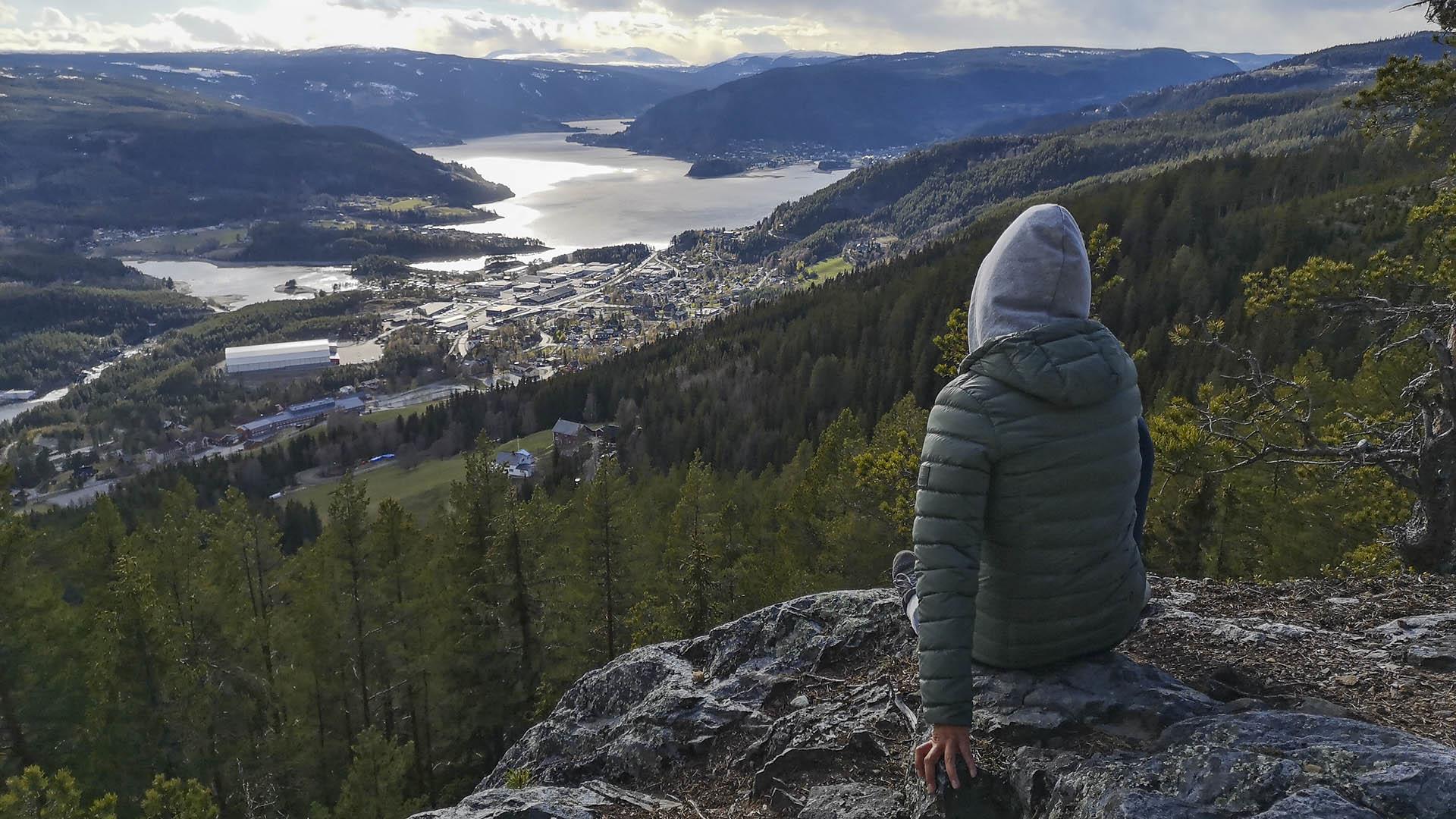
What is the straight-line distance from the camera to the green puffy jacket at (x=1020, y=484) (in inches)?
133

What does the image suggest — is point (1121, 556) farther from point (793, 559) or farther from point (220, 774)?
point (220, 774)

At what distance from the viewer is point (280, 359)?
139875 mm

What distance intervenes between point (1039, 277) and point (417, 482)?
7769 centimetres

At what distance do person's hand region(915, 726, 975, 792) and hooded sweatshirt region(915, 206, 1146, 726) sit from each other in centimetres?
10

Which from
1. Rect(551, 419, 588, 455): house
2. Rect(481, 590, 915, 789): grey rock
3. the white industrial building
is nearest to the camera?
Rect(481, 590, 915, 789): grey rock

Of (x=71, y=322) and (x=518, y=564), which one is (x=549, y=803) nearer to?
(x=518, y=564)

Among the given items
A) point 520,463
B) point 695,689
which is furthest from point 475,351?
point 695,689

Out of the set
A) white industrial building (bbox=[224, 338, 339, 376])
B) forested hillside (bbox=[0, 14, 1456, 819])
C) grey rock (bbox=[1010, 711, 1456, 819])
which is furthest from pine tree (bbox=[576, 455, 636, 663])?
white industrial building (bbox=[224, 338, 339, 376])

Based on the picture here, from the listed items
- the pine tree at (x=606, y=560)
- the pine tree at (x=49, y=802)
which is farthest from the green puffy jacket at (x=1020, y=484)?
the pine tree at (x=606, y=560)

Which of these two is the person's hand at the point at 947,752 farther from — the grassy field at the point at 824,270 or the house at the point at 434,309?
the house at the point at 434,309

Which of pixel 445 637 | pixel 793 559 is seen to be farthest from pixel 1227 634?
pixel 445 637

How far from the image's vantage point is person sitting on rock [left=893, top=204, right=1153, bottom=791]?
3.39 metres

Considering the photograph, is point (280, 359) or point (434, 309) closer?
point (280, 359)

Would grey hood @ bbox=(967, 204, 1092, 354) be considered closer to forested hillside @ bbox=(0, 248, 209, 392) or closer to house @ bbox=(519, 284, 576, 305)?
house @ bbox=(519, 284, 576, 305)
